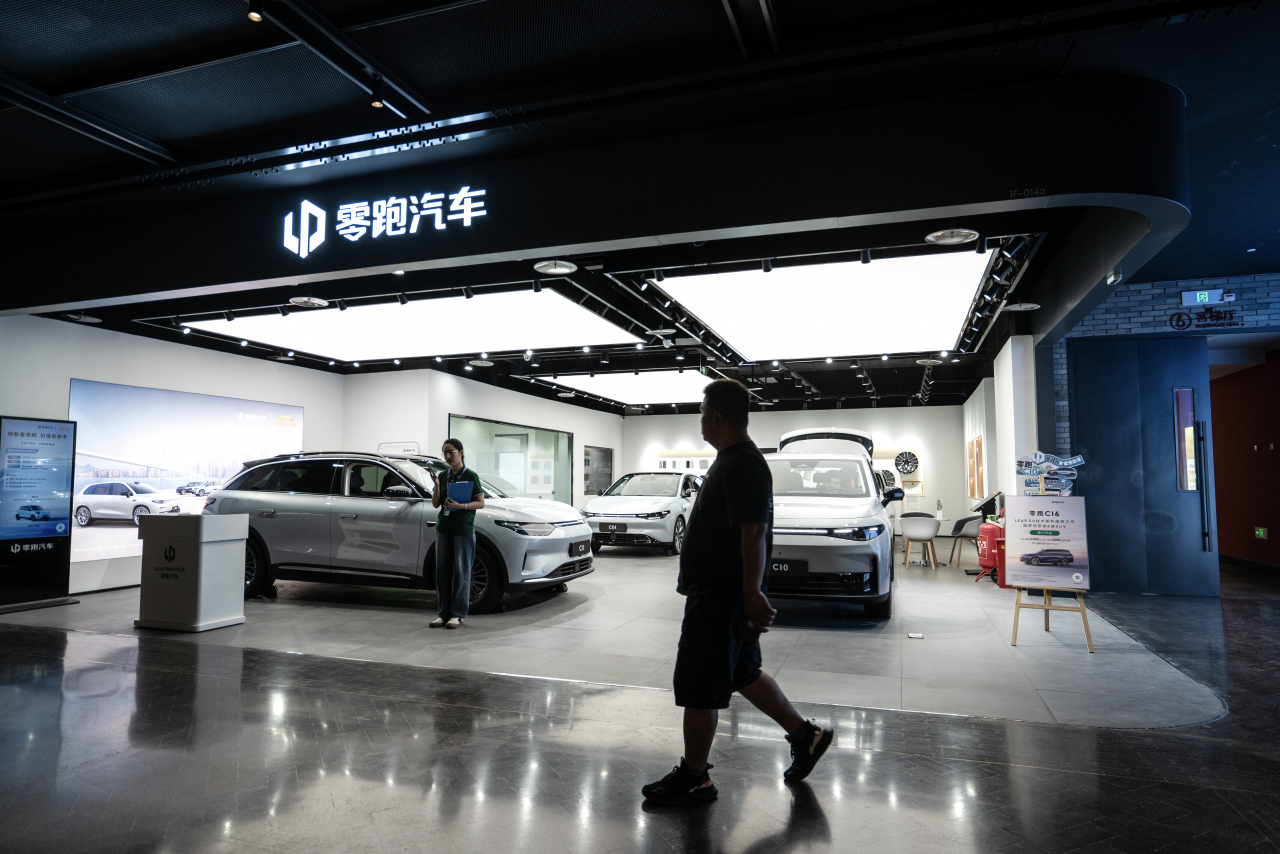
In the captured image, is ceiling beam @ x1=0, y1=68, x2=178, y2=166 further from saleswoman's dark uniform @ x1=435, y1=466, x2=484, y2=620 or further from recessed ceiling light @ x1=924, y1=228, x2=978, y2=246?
recessed ceiling light @ x1=924, y1=228, x2=978, y2=246

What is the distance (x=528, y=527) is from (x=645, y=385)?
7.99 metres

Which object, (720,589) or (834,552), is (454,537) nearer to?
(834,552)

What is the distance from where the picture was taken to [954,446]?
17859mm

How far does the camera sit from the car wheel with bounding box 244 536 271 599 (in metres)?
7.75

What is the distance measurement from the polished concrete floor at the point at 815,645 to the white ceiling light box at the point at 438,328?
3.18 metres

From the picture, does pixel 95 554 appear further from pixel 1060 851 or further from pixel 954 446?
pixel 954 446

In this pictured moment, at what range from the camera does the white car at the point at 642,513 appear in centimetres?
1152

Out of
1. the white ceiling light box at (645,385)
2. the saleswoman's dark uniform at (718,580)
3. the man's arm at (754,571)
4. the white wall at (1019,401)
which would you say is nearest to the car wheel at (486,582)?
the saleswoman's dark uniform at (718,580)

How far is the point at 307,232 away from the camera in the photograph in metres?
5.79

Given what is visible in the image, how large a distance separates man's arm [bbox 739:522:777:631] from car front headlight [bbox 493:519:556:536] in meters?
4.56

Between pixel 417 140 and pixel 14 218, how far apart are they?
13.7 ft

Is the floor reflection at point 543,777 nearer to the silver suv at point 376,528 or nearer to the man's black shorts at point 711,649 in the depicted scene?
the man's black shorts at point 711,649

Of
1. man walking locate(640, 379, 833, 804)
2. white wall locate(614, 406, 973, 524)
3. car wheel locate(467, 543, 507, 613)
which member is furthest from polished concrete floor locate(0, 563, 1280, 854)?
white wall locate(614, 406, 973, 524)

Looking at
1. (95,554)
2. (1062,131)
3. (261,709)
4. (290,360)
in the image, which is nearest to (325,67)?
(261,709)
